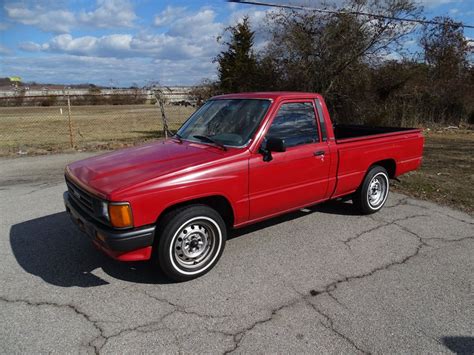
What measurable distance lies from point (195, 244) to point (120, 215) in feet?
2.82

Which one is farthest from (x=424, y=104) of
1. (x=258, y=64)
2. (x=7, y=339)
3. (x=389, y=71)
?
(x=7, y=339)

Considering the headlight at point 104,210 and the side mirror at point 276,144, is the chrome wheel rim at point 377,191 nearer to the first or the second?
the side mirror at point 276,144

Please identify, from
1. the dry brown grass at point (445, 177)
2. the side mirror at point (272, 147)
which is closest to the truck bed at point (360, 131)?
the dry brown grass at point (445, 177)

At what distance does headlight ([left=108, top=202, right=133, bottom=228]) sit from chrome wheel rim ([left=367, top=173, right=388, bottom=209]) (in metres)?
3.72

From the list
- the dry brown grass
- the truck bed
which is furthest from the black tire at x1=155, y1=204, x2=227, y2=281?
the dry brown grass

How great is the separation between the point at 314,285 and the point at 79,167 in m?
2.81

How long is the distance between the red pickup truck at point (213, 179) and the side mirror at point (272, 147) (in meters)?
0.01

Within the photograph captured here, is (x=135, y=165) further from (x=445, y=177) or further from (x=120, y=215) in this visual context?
(x=445, y=177)

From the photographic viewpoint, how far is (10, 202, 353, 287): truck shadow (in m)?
3.76

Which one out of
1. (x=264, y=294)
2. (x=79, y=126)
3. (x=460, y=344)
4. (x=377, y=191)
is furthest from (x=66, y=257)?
(x=79, y=126)

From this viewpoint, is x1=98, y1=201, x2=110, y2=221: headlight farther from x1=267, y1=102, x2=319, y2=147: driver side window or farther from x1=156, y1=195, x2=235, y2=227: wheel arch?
x1=267, y1=102, x2=319, y2=147: driver side window

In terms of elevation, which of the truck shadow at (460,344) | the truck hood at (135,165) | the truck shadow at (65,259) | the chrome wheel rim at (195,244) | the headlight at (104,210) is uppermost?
the truck hood at (135,165)

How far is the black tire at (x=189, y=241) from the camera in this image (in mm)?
3480

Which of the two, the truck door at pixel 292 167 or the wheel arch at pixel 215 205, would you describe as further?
the truck door at pixel 292 167
